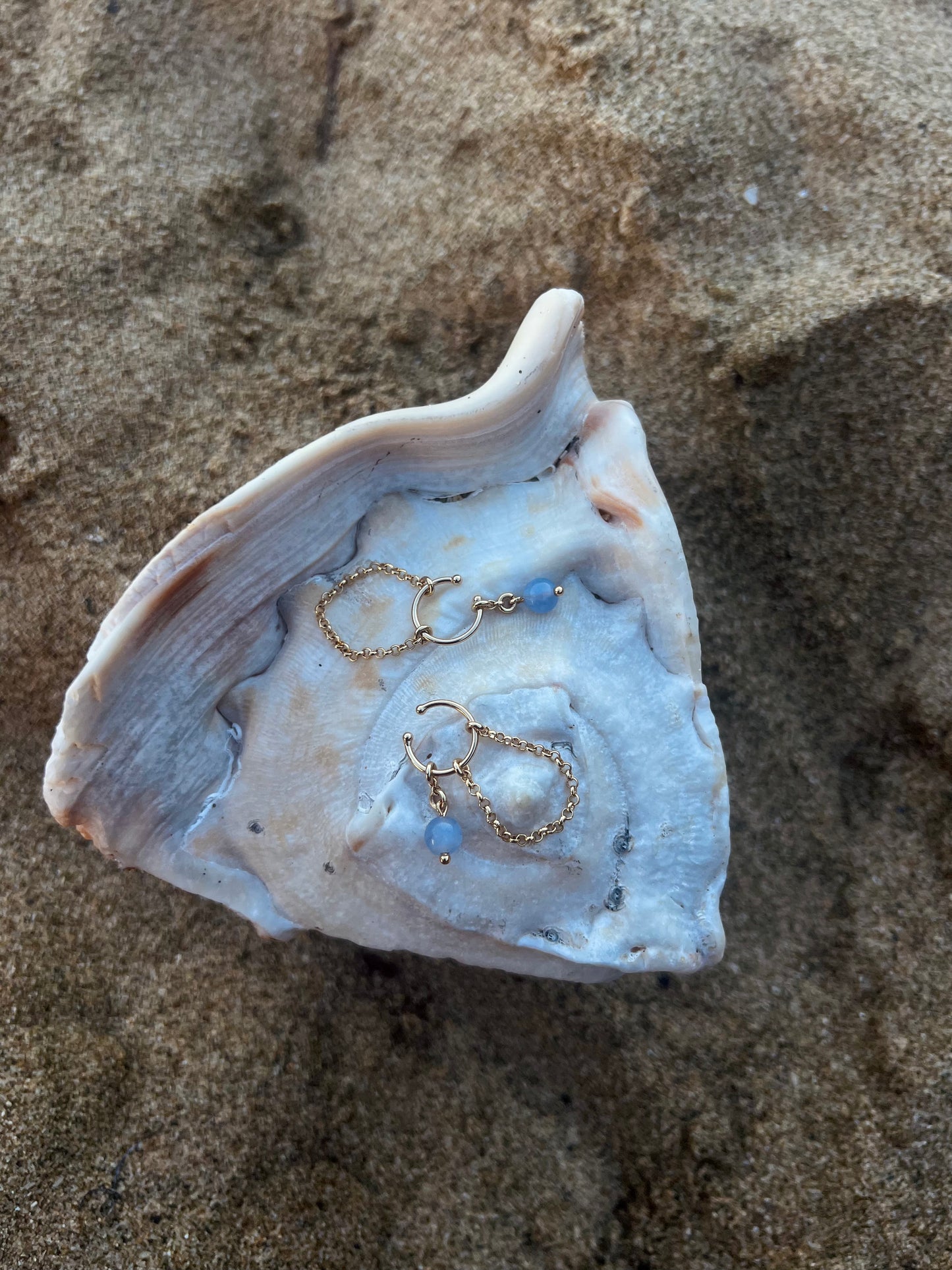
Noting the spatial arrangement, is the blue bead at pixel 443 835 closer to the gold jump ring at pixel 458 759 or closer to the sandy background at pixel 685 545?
the gold jump ring at pixel 458 759

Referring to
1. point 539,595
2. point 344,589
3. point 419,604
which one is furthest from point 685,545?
point 344,589

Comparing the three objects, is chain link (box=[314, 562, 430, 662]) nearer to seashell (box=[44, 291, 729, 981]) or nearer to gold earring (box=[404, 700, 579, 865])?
Result: seashell (box=[44, 291, 729, 981])

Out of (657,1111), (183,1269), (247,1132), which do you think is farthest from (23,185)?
(657,1111)

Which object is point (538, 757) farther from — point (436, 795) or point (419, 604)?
point (419, 604)

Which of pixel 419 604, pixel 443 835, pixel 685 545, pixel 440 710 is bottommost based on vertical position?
pixel 685 545

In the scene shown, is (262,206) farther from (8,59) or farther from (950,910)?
(950,910)
